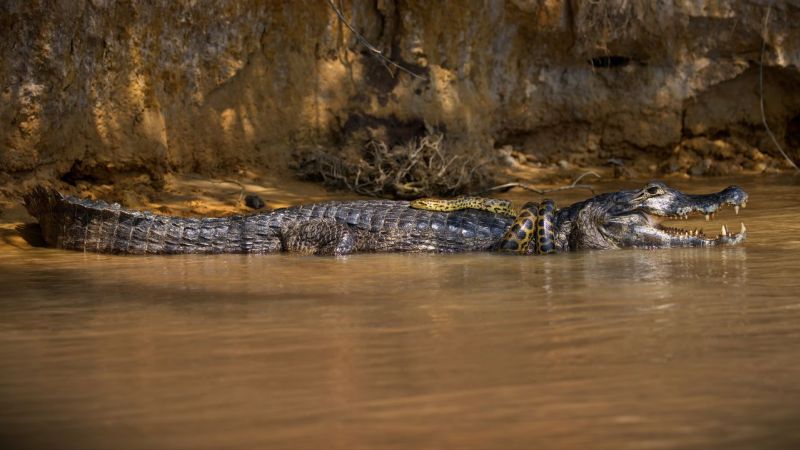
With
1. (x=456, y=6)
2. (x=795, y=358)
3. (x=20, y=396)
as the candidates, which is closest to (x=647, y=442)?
(x=795, y=358)

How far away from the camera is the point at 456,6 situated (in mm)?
11000

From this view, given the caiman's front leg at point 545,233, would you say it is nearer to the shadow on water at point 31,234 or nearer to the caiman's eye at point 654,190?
the caiman's eye at point 654,190

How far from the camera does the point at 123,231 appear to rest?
298 inches

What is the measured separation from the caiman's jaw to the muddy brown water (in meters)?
1.04

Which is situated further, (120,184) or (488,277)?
(120,184)

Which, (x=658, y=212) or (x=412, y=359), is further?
(x=658, y=212)

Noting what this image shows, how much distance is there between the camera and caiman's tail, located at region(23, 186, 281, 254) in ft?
24.7

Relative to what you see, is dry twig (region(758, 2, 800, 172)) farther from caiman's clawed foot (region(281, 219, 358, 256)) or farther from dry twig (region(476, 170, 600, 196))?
caiman's clawed foot (region(281, 219, 358, 256))

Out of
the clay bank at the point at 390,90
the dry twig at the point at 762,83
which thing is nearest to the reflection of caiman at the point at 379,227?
the clay bank at the point at 390,90

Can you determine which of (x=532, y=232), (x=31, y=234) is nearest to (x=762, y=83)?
(x=532, y=232)

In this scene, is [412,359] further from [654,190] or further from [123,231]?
[123,231]

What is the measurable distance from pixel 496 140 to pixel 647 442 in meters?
9.01

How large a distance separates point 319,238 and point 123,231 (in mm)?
1416

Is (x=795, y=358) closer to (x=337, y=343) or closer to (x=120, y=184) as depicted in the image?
(x=337, y=343)
